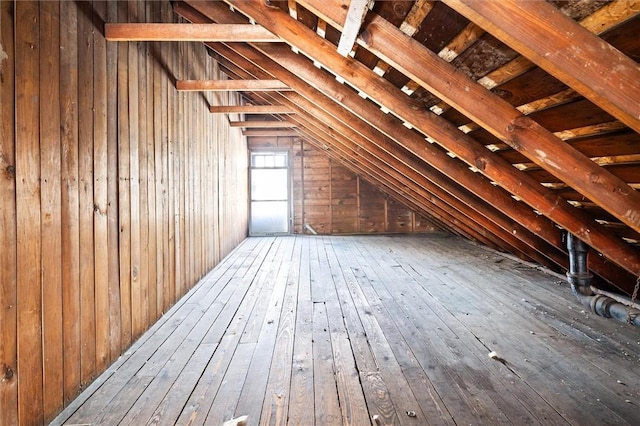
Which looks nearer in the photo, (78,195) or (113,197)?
(78,195)

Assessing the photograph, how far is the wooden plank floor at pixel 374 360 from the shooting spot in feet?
4.73

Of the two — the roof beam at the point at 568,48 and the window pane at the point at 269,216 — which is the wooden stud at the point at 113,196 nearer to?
the roof beam at the point at 568,48

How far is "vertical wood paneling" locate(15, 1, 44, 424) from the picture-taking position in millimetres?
1258

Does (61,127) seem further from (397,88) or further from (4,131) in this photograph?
(397,88)

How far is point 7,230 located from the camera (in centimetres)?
120

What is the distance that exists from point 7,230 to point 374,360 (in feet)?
5.96

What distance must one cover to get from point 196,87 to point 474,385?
3.05 m

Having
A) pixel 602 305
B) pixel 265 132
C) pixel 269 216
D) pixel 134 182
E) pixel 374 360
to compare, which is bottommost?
pixel 374 360

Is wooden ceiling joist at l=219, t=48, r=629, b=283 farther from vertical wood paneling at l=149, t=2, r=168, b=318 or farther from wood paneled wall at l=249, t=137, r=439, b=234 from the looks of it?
wood paneled wall at l=249, t=137, r=439, b=234

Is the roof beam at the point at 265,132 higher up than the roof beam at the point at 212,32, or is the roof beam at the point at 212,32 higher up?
the roof beam at the point at 265,132

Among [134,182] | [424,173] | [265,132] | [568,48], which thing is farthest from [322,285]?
[265,132]

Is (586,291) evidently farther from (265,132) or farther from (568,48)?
(265,132)

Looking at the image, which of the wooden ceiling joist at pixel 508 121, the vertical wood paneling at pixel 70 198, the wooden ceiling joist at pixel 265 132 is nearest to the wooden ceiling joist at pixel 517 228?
the wooden ceiling joist at pixel 508 121

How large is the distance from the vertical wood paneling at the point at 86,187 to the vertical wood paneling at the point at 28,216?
0.27 meters
